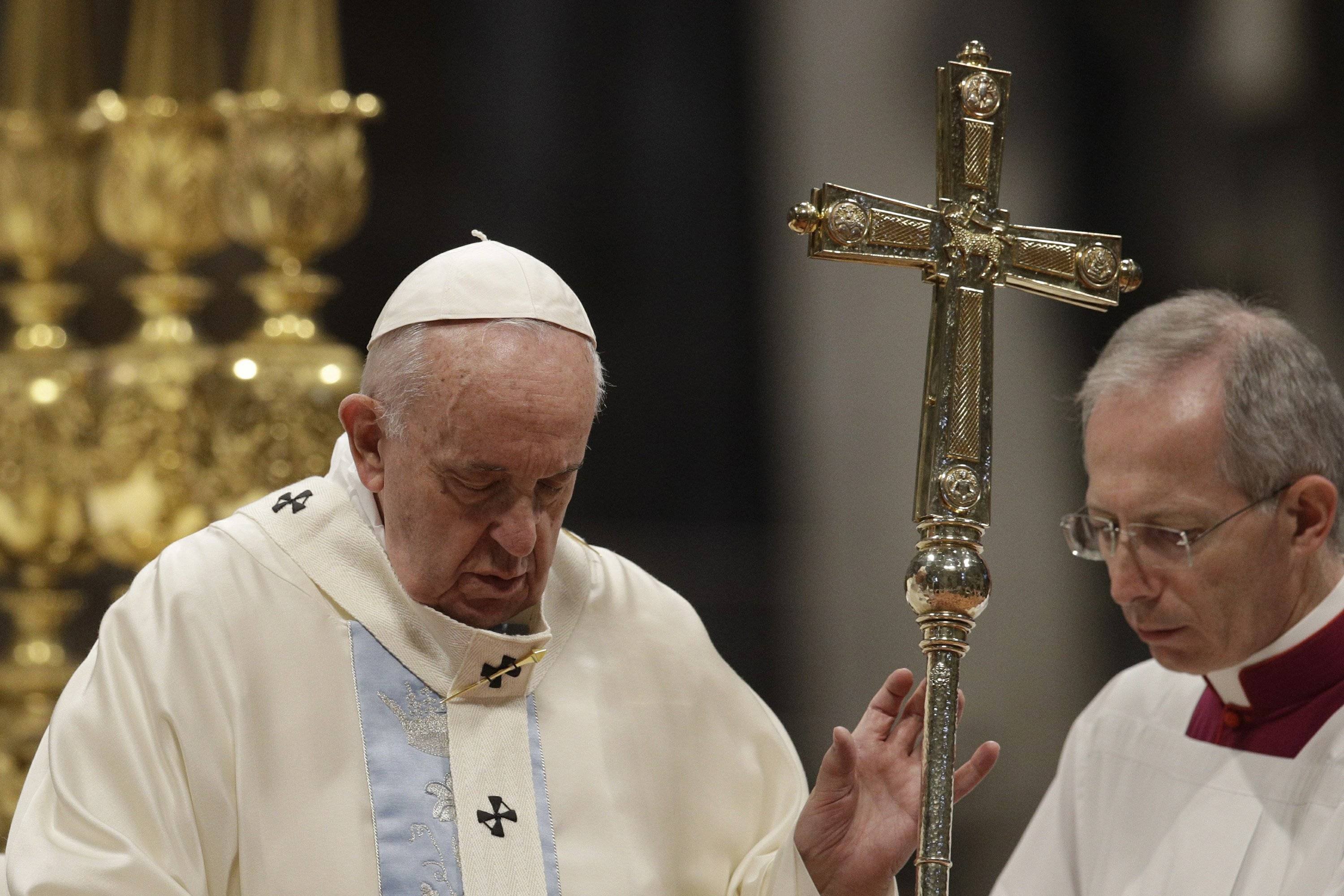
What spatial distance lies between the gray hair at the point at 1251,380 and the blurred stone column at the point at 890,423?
3.20 meters

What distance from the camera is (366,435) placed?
2969mm

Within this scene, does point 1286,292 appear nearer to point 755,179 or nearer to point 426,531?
point 755,179

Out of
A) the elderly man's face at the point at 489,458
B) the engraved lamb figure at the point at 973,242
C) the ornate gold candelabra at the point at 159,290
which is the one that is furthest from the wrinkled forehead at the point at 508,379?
the ornate gold candelabra at the point at 159,290

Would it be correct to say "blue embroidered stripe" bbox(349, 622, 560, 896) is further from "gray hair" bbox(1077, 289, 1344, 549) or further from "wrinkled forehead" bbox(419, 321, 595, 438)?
"gray hair" bbox(1077, 289, 1344, 549)

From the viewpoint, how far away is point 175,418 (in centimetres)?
543

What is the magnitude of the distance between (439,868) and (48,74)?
370 cm

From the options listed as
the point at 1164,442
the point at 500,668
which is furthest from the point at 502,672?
the point at 1164,442

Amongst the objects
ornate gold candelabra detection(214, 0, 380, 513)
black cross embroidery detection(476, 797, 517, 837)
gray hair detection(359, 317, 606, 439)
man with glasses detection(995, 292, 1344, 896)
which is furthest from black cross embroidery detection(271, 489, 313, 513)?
ornate gold candelabra detection(214, 0, 380, 513)

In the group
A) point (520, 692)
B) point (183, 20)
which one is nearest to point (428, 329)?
point (520, 692)

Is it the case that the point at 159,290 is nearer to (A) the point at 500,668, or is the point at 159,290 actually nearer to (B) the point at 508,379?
(A) the point at 500,668

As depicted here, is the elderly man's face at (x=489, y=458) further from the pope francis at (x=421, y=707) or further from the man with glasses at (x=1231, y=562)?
the man with glasses at (x=1231, y=562)

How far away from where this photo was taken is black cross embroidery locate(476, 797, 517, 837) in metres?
2.94

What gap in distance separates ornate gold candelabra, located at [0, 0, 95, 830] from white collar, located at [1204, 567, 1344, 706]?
3411 mm

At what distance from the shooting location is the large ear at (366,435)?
9.62ft
